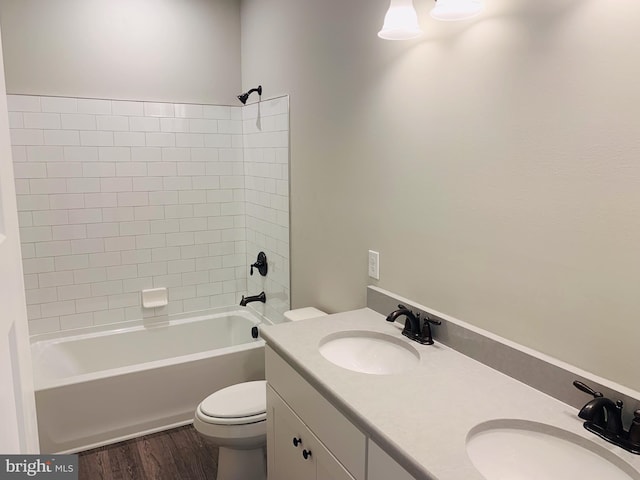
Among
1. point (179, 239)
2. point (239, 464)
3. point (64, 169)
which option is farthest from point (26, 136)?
point (239, 464)

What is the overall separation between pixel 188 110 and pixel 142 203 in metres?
0.75

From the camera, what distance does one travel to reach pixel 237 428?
2084 mm

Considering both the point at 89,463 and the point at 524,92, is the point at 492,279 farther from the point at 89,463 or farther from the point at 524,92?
the point at 89,463

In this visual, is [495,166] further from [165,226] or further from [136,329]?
[136,329]

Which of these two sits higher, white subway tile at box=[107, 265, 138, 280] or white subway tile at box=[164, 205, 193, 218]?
white subway tile at box=[164, 205, 193, 218]

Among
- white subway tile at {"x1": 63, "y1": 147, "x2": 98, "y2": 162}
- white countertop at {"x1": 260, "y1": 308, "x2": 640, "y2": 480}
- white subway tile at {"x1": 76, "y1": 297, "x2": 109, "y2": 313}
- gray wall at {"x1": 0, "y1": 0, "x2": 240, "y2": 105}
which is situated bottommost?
white subway tile at {"x1": 76, "y1": 297, "x2": 109, "y2": 313}

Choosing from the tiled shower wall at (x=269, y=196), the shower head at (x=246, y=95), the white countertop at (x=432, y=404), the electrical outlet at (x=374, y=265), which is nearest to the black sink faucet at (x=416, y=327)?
the white countertop at (x=432, y=404)

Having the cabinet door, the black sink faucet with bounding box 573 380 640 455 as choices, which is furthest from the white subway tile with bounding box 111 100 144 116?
the black sink faucet with bounding box 573 380 640 455

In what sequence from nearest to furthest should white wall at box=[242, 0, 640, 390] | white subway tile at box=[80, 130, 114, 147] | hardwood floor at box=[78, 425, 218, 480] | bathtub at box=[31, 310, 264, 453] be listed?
white wall at box=[242, 0, 640, 390] < hardwood floor at box=[78, 425, 218, 480] < bathtub at box=[31, 310, 264, 453] < white subway tile at box=[80, 130, 114, 147]

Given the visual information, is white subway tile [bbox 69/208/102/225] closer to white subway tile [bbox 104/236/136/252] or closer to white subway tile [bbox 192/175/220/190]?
white subway tile [bbox 104/236/136/252]

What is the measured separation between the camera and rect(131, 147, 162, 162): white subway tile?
3.17m

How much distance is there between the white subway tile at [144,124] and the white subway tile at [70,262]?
0.95m

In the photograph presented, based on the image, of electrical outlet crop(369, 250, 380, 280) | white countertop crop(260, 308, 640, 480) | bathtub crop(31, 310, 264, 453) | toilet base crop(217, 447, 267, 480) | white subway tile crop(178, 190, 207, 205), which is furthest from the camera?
white subway tile crop(178, 190, 207, 205)

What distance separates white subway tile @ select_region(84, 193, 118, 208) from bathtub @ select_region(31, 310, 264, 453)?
0.87m
